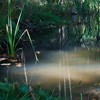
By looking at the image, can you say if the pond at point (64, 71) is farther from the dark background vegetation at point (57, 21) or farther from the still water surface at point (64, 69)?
the dark background vegetation at point (57, 21)

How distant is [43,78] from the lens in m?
3.61

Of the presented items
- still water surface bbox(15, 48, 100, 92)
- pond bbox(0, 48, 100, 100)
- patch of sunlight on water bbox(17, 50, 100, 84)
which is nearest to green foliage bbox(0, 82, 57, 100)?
pond bbox(0, 48, 100, 100)

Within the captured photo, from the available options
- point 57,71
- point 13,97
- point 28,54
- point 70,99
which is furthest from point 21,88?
point 28,54

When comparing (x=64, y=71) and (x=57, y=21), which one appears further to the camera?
(x=57, y=21)

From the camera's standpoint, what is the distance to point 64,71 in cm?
392

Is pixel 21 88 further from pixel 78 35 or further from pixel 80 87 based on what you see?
pixel 78 35

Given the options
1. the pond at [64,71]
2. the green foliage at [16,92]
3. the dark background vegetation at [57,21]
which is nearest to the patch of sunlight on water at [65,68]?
the pond at [64,71]

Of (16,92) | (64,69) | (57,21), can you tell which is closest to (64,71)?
(64,69)

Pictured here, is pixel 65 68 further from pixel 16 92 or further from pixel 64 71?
pixel 16 92

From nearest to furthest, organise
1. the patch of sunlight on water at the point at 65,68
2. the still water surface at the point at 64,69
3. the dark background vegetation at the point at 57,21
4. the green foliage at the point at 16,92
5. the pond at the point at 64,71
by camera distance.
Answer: the green foliage at the point at 16,92 < the pond at the point at 64,71 < the still water surface at the point at 64,69 < the patch of sunlight on water at the point at 65,68 < the dark background vegetation at the point at 57,21

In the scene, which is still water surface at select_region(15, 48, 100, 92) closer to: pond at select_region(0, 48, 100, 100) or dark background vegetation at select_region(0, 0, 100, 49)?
pond at select_region(0, 48, 100, 100)

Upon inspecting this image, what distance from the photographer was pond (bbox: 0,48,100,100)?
331cm

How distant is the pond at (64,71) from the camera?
3309 mm

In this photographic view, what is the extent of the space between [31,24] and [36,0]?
1.16 metres
